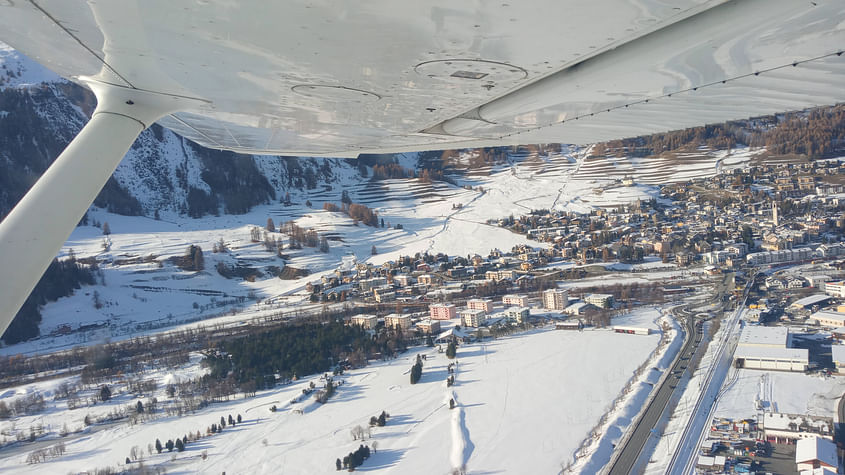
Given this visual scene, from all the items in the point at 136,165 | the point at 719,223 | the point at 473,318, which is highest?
the point at 136,165

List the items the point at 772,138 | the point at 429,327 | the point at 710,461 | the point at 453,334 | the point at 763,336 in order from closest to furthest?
the point at 710,461, the point at 763,336, the point at 453,334, the point at 429,327, the point at 772,138

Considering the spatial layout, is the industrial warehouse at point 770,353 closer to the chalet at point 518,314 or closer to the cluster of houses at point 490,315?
the cluster of houses at point 490,315

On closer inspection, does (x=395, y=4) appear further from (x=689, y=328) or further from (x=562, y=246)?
(x=562, y=246)

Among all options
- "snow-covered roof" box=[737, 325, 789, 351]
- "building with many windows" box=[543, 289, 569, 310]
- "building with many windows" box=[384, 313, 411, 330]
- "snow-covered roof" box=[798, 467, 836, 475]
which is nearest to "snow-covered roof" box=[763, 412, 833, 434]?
"snow-covered roof" box=[798, 467, 836, 475]

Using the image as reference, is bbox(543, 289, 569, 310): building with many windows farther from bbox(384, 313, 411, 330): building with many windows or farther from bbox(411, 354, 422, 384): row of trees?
bbox(411, 354, 422, 384): row of trees

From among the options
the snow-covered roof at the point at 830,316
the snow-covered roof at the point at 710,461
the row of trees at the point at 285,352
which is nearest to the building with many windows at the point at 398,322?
the row of trees at the point at 285,352

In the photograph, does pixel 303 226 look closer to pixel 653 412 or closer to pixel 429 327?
pixel 429 327

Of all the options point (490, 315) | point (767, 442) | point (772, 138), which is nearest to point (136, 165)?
point (490, 315)

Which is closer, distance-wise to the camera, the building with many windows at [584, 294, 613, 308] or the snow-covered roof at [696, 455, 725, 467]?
the snow-covered roof at [696, 455, 725, 467]
